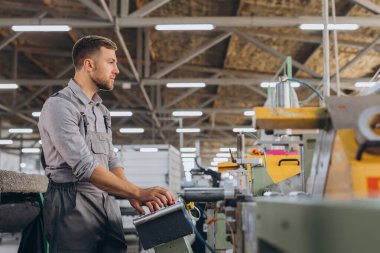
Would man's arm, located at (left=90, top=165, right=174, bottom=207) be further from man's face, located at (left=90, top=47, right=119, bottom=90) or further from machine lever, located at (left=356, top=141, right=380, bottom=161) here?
machine lever, located at (left=356, top=141, right=380, bottom=161)

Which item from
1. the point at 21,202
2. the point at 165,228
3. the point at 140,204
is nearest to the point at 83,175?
the point at 140,204

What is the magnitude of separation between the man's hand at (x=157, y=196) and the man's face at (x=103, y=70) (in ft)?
1.93

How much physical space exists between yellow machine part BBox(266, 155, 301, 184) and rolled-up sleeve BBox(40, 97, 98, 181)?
127cm

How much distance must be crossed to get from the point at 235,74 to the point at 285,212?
830 centimetres

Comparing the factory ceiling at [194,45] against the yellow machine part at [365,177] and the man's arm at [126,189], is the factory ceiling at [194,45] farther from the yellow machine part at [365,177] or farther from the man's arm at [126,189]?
the yellow machine part at [365,177]

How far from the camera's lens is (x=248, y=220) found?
1.20 meters

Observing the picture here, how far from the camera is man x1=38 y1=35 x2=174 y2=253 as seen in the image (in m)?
1.71

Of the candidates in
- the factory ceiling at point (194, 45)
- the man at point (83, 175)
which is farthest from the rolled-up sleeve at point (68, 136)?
the factory ceiling at point (194, 45)

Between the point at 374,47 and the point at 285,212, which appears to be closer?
the point at 285,212

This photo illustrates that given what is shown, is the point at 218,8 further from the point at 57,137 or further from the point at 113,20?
the point at 57,137

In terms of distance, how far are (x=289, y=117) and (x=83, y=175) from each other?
0.97 metres

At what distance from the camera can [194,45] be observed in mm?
7852

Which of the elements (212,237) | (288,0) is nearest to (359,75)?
(288,0)

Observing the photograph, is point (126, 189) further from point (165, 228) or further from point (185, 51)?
point (185, 51)
